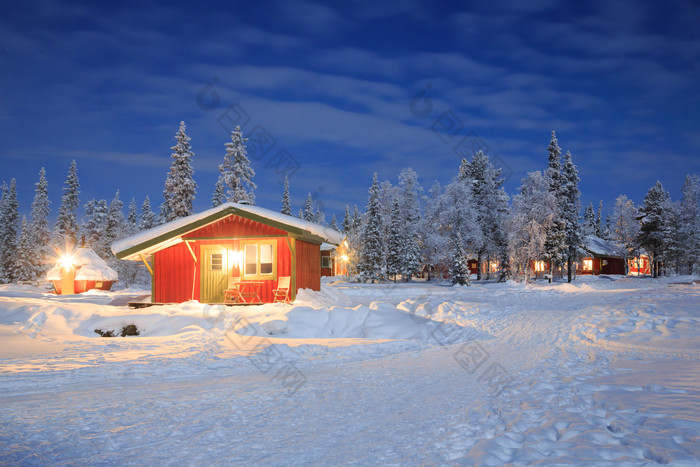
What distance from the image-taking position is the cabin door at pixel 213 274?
1948cm

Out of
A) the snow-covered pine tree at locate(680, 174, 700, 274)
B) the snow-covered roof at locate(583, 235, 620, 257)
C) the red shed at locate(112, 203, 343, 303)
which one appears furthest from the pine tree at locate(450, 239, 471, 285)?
the snow-covered pine tree at locate(680, 174, 700, 274)

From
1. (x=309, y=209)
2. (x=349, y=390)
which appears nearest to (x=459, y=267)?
(x=349, y=390)

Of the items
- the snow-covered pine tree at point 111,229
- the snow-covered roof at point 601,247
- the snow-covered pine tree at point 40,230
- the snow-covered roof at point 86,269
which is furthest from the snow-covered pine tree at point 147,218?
the snow-covered roof at point 601,247

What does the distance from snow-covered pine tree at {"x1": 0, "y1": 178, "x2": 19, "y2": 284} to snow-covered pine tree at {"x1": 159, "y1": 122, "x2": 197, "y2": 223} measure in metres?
26.3

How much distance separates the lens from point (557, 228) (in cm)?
4047

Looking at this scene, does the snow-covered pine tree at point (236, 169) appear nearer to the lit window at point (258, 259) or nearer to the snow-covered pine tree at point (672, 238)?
the lit window at point (258, 259)

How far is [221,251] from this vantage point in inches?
771

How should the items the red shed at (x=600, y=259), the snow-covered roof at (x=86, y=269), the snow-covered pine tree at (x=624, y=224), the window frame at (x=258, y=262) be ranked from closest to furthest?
the window frame at (x=258, y=262), the snow-covered roof at (x=86, y=269), the red shed at (x=600, y=259), the snow-covered pine tree at (x=624, y=224)

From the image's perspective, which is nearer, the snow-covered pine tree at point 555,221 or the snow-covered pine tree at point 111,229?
the snow-covered pine tree at point 555,221

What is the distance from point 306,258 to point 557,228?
28.5 metres

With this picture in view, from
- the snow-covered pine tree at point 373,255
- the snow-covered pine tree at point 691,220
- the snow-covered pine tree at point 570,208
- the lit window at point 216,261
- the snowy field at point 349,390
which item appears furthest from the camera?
the snow-covered pine tree at point 691,220

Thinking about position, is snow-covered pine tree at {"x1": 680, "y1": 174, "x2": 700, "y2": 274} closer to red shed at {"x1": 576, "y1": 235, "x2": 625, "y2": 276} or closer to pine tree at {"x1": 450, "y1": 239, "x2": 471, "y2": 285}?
red shed at {"x1": 576, "y1": 235, "x2": 625, "y2": 276}

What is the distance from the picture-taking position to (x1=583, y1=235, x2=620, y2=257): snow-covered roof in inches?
2321

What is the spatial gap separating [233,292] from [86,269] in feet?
78.8
